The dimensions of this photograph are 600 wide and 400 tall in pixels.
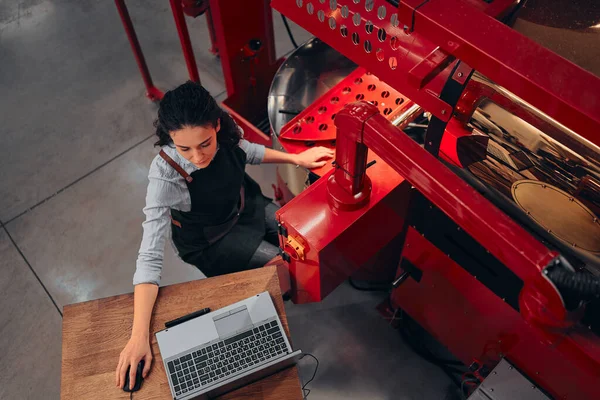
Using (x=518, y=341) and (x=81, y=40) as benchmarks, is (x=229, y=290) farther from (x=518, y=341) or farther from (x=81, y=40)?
(x=81, y=40)

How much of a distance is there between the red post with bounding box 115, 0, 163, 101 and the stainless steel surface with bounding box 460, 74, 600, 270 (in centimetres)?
220

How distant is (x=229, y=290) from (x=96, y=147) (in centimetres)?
194

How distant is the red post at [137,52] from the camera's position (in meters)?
2.92

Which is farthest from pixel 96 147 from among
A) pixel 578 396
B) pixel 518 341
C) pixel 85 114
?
pixel 578 396

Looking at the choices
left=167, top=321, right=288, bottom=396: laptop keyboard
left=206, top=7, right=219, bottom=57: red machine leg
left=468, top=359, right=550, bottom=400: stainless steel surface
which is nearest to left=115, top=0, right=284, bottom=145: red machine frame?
left=206, top=7, right=219, bottom=57: red machine leg

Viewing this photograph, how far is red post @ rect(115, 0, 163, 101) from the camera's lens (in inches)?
115

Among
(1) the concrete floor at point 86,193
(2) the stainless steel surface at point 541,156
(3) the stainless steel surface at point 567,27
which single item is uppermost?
(3) the stainless steel surface at point 567,27

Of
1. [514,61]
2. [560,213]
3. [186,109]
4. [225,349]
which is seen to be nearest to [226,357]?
[225,349]

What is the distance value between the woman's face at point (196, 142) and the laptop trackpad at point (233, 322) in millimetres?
507

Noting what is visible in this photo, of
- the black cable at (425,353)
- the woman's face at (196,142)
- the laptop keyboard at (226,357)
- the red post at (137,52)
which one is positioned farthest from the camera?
the red post at (137,52)

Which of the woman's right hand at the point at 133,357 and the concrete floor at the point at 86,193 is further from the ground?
the woman's right hand at the point at 133,357

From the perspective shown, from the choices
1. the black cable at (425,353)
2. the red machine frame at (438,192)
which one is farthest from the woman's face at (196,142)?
the black cable at (425,353)

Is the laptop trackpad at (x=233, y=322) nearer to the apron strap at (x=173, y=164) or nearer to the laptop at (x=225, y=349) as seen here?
the laptop at (x=225, y=349)

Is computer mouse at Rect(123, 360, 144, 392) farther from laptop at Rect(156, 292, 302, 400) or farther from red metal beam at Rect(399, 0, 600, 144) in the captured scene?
red metal beam at Rect(399, 0, 600, 144)
